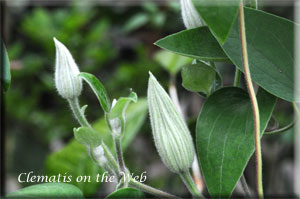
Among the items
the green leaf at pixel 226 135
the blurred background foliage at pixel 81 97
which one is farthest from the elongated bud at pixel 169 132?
the blurred background foliage at pixel 81 97

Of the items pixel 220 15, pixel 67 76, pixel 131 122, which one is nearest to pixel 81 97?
pixel 131 122

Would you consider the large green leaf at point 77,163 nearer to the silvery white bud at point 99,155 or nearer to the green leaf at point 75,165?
the green leaf at point 75,165

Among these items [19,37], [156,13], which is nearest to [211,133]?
[156,13]

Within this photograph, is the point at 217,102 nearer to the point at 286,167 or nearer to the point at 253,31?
the point at 253,31

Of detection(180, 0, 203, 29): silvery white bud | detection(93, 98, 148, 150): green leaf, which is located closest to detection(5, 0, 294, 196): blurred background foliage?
detection(93, 98, 148, 150): green leaf

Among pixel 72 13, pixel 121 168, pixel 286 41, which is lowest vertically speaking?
pixel 121 168

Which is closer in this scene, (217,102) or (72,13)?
(217,102)
